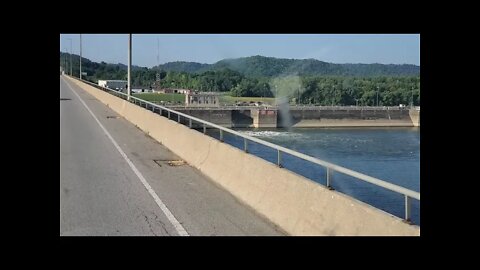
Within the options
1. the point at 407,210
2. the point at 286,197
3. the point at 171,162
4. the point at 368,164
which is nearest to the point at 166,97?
the point at 368,164

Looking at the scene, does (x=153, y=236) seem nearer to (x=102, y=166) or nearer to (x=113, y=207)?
(x=113, y=207)

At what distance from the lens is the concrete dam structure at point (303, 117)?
8361cm

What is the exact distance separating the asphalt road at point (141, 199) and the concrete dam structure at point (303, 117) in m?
64.4

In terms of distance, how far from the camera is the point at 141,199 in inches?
451

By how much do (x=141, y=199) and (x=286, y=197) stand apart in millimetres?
3262

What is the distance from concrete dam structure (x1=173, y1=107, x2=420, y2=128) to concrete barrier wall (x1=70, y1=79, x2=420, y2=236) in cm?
6736

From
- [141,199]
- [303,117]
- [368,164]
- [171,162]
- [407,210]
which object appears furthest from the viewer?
[303,117]

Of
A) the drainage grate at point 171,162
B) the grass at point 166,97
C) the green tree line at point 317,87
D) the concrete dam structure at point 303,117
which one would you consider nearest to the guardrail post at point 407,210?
the drainage grate at point 171,162

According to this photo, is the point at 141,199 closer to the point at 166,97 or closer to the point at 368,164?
the point at 368,164

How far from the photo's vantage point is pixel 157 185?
43.2 ft

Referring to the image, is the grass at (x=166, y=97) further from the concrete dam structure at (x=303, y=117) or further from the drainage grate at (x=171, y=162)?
the drainage grate at (x=171, y=162)

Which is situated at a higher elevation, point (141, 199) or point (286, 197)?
point (286, 197)
